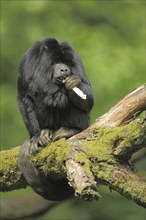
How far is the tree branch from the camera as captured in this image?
4.85m

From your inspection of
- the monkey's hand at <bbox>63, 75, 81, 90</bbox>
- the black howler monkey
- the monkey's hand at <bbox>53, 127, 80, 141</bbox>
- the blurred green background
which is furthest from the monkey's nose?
the blurred green background

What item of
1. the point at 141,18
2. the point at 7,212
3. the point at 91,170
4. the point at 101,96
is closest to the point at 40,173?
the point at 91,170

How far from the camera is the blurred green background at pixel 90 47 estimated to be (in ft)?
30.0

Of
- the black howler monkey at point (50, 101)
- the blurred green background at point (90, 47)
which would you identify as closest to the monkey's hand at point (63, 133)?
the black howler monkey at point (50, 101)

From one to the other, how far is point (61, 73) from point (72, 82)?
1.15 ft

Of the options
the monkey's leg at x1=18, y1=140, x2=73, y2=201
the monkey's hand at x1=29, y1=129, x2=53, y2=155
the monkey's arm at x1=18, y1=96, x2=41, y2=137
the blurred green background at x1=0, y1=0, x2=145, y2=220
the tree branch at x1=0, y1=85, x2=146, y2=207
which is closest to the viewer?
the tree branch at x1=0, y1=85, x2=146, y2=207

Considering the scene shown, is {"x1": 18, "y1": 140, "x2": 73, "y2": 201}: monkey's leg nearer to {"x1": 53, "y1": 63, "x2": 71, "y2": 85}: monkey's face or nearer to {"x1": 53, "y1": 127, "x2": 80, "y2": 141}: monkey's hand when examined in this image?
{"x1": 53, "y1": 127, "x2": 80, "y2": 141}: monkey's hand

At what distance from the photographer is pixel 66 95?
19.8 feet

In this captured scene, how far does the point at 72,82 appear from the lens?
5.71 metres

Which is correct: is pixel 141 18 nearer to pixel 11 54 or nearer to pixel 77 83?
pixel 11 54

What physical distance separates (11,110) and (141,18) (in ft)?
8.33

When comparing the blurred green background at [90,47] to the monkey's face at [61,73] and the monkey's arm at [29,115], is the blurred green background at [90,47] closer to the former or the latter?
the monkey's arm at [29,115]

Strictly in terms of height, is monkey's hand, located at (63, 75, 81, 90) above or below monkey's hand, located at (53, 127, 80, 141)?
above

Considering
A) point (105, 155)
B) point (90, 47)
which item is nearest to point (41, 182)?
point (105, 155)
